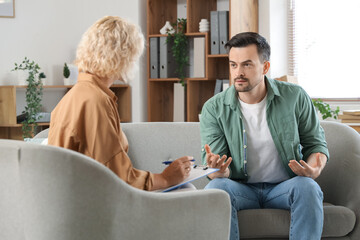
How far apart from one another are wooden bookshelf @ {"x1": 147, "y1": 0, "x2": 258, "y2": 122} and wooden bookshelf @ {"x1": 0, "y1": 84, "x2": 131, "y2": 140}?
0.74ft

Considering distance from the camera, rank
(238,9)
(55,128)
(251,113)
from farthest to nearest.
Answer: (238,9) → (251,113) → (55,128)

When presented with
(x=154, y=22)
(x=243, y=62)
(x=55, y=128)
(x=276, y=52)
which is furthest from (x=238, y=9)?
(x=55, y=128)

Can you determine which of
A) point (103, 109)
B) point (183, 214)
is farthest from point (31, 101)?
point (183, 214)

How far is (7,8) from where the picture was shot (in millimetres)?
4930

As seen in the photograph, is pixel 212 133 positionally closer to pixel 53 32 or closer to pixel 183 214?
pixel 183 214

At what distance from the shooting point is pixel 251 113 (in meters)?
2.47

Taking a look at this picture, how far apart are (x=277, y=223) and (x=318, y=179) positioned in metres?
0.54

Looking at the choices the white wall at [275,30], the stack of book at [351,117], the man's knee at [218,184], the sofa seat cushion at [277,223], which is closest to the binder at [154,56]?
the white wall at [275,30]

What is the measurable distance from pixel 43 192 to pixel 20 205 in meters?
0.10

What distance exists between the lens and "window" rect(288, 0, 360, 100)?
4.61 meters

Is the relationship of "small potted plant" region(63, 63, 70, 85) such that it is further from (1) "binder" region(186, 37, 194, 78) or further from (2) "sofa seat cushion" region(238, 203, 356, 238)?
(2) "sofa seat cushion" region(238, 203, 356, 238)

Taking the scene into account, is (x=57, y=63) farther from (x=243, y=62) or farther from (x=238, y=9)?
(x=243, y=62)

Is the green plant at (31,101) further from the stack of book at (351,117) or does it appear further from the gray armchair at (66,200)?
the gray armchair at (66,200)

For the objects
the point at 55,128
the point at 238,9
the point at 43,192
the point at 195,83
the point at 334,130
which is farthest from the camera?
the point at 195,83
